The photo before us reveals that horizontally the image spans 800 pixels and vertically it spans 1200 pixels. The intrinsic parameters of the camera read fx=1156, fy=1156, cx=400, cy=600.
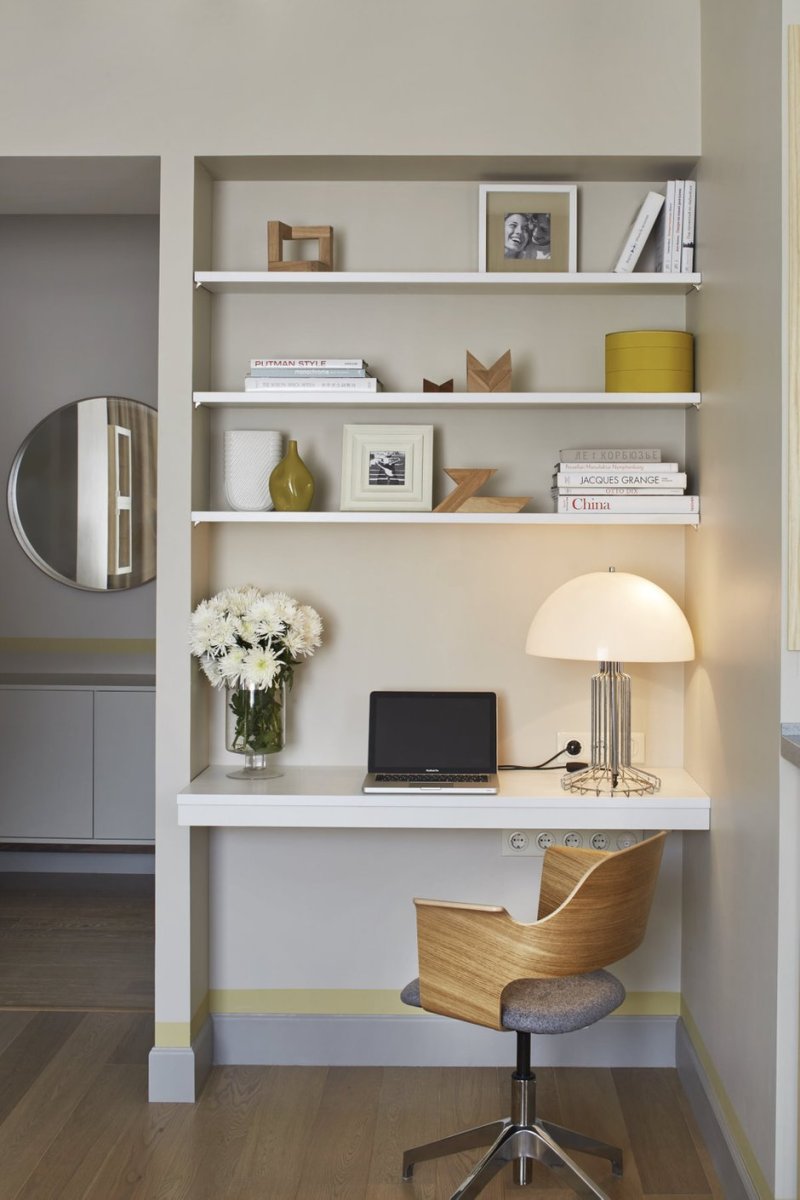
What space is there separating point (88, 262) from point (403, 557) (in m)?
2.34

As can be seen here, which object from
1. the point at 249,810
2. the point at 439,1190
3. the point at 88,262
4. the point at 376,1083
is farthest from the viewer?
the point at 88,262

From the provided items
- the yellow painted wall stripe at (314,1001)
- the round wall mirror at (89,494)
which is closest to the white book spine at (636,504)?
the yellow painted wall stripe at (314,1001)

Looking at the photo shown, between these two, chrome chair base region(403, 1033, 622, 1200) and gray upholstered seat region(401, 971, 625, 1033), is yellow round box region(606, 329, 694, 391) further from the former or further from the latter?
chrome chair base region(403, 1033, 622, 1200)

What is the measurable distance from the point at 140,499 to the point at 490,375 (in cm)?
221

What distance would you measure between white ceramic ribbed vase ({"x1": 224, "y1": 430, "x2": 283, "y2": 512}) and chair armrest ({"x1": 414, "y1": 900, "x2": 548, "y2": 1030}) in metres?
1.20

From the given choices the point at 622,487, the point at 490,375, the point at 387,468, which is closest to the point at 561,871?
the point at 622,487

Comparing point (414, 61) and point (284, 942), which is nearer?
point (414, 61)

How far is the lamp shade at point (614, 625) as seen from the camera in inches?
105

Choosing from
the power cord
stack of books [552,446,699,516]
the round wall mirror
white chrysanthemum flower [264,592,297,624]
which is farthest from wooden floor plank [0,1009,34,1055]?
stack of books [552,446,699,516]

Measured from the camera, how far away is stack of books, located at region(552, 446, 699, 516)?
9.40ft

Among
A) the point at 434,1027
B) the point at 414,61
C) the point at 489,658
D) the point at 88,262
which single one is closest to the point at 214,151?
the point at 414,61

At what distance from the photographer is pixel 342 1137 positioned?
2.71m

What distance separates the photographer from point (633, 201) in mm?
3070

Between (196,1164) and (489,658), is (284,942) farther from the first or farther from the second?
(489,658)
